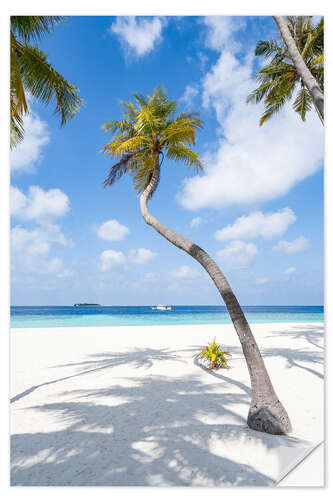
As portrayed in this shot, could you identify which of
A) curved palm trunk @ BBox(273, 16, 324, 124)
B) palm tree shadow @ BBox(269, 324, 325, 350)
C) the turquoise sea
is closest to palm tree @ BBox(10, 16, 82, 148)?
curved palm trunk @ BBox(273, 16, 324, 124)

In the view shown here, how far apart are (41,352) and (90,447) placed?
6577mm

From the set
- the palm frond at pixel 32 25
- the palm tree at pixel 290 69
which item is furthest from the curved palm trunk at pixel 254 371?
the palm tree at pixel 290 69

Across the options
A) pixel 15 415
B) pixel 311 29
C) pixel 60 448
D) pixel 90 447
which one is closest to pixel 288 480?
pixel 90 447

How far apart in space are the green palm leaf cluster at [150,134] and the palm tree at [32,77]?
1261 millimetres

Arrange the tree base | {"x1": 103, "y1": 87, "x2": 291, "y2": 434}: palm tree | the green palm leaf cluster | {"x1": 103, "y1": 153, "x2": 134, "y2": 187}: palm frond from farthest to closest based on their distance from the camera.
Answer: {"x1": 103, "y1": 153, "x2": 134, "y2": 187}: palm frond < the green palm leaf cluster < {"x1": 103, "y1": 87, "x2": 291, "y2": 434}: palm tree < the tree base

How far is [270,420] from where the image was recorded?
307 centimetres

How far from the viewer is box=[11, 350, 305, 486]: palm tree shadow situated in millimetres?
2346

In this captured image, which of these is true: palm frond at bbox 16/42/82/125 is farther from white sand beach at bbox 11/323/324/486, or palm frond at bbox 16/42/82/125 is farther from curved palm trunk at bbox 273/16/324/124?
white sand beach at bbox 11/323/324/486

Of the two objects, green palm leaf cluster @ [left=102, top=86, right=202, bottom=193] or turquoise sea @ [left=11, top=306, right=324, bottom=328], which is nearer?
green palm leaf cluster @ [left=102, top=86, right=202, bottom=193]

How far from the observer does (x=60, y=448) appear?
108 inches

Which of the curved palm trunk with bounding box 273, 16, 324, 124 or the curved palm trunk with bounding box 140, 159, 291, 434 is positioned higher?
the curved palm trunk with bounding box 273, 16, 324, 124

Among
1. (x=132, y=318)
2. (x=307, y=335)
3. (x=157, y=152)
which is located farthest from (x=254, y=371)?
(x=132, y=318)

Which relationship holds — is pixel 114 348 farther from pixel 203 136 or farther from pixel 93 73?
pixel 93 73

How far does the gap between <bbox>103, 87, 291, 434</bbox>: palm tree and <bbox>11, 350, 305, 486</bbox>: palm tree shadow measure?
967 mm
